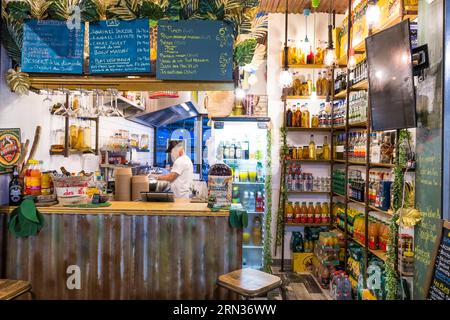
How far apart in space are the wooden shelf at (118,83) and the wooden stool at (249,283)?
1597 mm

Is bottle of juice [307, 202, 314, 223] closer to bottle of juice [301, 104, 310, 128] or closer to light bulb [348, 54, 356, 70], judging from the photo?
bottle of juice [301, 104, 310, 128]

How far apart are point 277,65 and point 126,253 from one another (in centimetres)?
433

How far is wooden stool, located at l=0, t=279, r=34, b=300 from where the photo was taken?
2263 mm

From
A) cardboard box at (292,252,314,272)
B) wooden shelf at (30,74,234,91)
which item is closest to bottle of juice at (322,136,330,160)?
cardboard box at (292,252,314,272)

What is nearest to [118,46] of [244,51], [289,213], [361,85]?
[244,51]

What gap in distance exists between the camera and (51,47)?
2920 millimetres

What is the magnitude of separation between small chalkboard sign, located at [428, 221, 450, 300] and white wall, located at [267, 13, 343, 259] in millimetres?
3508

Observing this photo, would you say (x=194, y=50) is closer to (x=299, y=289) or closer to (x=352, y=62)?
(x=352, y=62)

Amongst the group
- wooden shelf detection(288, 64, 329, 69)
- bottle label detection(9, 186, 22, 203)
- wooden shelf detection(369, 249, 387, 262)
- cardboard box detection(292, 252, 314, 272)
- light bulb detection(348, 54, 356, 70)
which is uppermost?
wooden shelf detection(288, 64, 329, 69)

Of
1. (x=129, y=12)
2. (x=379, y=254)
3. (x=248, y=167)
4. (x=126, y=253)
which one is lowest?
(x=379, y=254)

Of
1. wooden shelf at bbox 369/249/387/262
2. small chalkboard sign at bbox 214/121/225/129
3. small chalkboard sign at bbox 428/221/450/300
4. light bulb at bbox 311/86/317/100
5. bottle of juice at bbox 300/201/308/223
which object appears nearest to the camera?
small chalkboard sign at bbox 428/221/450/300

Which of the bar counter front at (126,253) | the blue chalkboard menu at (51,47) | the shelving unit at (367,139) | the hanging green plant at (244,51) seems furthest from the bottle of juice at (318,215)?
the blue chalkboard menu at (51,47)

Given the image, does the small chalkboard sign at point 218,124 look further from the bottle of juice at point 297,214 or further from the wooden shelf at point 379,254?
the wooden shelf at point 379,254

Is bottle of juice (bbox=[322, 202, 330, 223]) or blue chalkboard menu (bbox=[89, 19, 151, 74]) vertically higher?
blue chalkboard menu (bbox=[89, 19, 151, 74])
